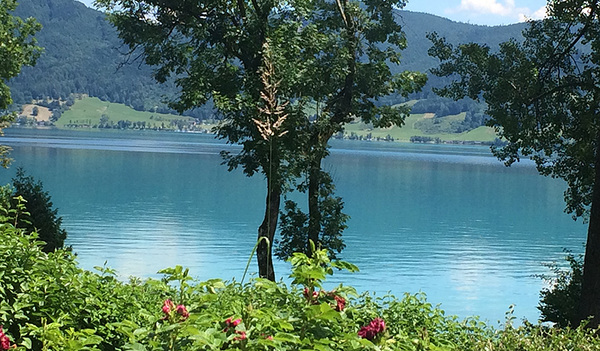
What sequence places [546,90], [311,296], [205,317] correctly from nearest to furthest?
1. [205,317]
2. [311,296]
3. [546,90]

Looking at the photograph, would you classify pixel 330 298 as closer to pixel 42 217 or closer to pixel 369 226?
pixel 42 217

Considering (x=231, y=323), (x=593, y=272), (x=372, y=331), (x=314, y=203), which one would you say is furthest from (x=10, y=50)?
(x=372, y=331)

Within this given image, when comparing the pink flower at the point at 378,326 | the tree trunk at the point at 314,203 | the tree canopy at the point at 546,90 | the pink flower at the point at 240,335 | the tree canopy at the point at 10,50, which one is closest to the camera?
the pink flower at the point at 240,335

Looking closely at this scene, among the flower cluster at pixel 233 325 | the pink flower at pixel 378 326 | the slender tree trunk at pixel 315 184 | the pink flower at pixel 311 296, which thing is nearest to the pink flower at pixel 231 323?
the flower cluster at pixel 233 325

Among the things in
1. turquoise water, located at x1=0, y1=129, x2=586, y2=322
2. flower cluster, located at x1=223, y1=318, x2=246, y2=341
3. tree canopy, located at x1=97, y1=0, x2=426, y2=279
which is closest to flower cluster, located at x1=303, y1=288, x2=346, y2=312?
flower cluster, located at x1=223, y1=318, x2=246, y2=341

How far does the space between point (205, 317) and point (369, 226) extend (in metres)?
51.8

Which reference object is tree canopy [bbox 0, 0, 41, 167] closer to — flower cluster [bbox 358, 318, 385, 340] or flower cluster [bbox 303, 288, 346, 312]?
flower cluster [bbox 303, 288, 346, 312]

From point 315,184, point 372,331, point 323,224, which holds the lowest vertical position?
point 323,224

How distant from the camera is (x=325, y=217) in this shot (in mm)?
22344

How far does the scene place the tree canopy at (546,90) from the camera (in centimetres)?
1609

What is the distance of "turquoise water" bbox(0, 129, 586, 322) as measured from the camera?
1344 inches

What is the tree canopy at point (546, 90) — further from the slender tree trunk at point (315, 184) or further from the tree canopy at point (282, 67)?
the slender tree trunk at point (315, 184)

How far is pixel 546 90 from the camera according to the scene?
18.1m

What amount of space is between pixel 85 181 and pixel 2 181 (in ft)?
34.9
